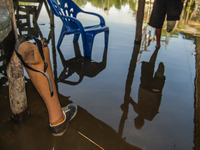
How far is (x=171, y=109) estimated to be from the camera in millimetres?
1817

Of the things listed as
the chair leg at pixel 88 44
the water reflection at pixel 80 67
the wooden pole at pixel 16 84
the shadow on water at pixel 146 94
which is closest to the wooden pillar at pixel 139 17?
the shadow on water at pixel 146 94

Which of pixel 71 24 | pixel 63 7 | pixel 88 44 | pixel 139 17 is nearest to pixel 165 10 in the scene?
pixel 139 17

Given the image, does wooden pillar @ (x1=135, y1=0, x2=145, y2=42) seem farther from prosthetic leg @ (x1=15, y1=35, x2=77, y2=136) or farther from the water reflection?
prosthetic leg @ (x1=15, y1=35, x2=77, y2=136)

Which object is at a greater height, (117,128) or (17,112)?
(17,112)

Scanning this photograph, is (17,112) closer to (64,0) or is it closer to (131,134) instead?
(131,134)

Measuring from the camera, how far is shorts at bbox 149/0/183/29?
3.44m

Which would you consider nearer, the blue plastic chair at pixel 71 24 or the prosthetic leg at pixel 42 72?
the prosthetic leg at pixel 42 72

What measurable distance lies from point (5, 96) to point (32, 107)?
381 millimetres

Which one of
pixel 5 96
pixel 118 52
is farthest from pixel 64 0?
pixel 5 96

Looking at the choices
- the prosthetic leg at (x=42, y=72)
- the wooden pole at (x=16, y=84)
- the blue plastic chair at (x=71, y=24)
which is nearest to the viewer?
the prosthetic leg at (x=42, y=72)

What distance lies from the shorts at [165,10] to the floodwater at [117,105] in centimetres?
89

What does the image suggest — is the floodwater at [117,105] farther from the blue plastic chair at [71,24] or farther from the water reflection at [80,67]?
the blue plastic chair at [71,24]

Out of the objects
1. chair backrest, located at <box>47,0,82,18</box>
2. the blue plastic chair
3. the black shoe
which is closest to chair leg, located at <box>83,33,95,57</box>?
the blue plastic chair

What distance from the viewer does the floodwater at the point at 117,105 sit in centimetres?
136
